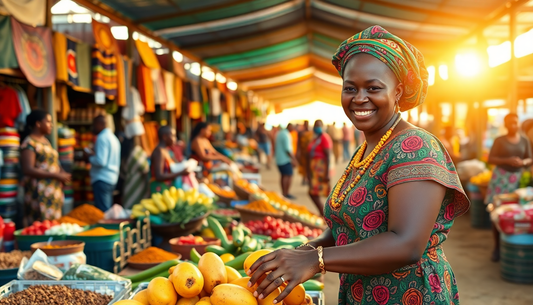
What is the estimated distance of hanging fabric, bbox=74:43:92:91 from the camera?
6574mm

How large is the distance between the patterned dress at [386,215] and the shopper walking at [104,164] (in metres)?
5.12

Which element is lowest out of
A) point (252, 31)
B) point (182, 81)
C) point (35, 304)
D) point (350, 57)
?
point (35, 304)

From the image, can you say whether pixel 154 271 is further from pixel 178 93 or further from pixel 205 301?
pixel 178 93

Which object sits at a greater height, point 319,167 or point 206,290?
point 319,167

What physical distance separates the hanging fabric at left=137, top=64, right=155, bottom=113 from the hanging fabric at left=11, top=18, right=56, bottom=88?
8.26 feet

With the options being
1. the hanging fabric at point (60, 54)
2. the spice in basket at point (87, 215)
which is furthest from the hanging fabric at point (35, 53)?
the spice in basket at point (87, 215)

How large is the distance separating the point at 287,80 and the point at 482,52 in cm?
1282

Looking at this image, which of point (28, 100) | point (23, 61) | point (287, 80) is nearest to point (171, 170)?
point (23, 61)

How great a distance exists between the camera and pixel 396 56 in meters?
1.47

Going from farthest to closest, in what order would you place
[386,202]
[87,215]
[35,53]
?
1. [35,53]
2. [87,215]
3. [386,202]

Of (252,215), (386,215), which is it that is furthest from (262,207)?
(386,215)

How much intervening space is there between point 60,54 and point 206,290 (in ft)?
16.9

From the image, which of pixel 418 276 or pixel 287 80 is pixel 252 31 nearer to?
pixel 418 276

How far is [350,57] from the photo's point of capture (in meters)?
1.52
